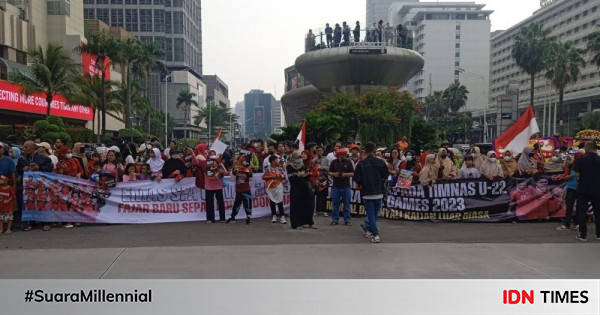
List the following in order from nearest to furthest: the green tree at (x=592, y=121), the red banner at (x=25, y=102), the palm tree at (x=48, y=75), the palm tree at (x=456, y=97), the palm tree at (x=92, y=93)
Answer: the red banner at (x=25, y=102) < the palm tree at (x=48, y=75) < the palm tree at (x=92, y=93) < the green tree at (x=592, y=121) < the palm tree at (x=456, y=97)

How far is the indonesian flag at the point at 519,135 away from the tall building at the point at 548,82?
5951 cm

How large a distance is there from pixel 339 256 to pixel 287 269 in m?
1.04

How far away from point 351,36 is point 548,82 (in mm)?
64210

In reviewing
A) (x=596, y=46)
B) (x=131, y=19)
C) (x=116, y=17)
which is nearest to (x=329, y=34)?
(x=596, y=46)

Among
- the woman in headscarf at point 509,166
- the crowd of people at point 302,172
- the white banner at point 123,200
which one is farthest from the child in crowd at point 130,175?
the woman in headscarf at point 509,166

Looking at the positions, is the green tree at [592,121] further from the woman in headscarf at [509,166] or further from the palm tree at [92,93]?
the woman in headscarf at [509,166]

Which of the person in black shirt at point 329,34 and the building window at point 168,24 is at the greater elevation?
the building window at point 168,24

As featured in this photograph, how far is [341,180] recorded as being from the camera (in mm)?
9414

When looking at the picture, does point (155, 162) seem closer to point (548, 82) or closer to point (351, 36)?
point (351, 36)

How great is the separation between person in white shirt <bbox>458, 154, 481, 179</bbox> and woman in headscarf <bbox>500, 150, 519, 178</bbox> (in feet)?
2.16

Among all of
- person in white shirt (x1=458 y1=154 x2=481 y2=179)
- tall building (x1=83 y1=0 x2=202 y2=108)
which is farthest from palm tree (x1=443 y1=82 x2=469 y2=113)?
person in white shirt (x1=458 y1=154 x2=481 y2=179)

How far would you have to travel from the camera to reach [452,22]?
139875mm

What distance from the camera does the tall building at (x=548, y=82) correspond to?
3125 inches

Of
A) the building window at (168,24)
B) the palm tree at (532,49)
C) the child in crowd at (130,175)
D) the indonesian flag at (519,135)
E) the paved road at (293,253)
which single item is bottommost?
the paved road at (293,253)
